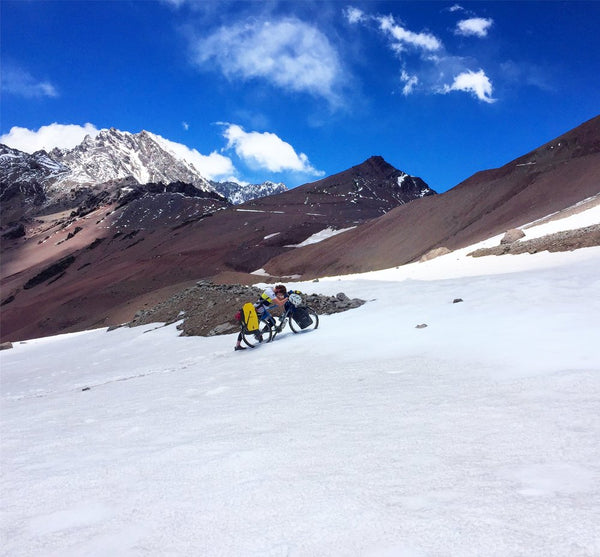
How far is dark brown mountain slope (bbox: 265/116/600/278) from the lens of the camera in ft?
107

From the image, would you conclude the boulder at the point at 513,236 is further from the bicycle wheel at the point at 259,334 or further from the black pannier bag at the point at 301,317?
the bicycle wheel at the point at 259,334

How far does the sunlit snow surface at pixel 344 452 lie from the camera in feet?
7.16

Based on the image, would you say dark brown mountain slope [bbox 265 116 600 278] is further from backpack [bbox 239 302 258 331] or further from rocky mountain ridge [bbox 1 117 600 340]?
backpack [bbox 239 302 258 331]

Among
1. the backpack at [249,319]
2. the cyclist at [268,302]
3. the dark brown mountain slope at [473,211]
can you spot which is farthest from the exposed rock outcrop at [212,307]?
the dark brown mountain slope at [473,211]

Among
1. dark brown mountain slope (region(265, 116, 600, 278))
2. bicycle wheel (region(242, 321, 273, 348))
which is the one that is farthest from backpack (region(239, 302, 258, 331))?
dark brown mountain slope (region(265, 116, 600, 278))

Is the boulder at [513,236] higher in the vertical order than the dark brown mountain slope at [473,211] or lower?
lower

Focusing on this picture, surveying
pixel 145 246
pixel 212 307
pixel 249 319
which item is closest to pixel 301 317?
pixel 249 319

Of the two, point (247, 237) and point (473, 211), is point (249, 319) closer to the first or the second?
point (473, 211)

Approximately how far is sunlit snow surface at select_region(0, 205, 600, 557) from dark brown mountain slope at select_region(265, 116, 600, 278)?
26429 millimetres

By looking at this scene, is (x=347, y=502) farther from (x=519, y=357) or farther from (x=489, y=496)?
(x=519, y=357)

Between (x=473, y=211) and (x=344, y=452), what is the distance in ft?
140

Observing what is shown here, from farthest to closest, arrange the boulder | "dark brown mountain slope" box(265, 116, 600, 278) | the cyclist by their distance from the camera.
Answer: "dark brown mountain slope" box(265, 116, 600, 278) → the boulder → the cyclist

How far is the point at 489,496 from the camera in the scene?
7.65 ft

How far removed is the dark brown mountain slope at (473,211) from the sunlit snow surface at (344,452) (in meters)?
26.4
